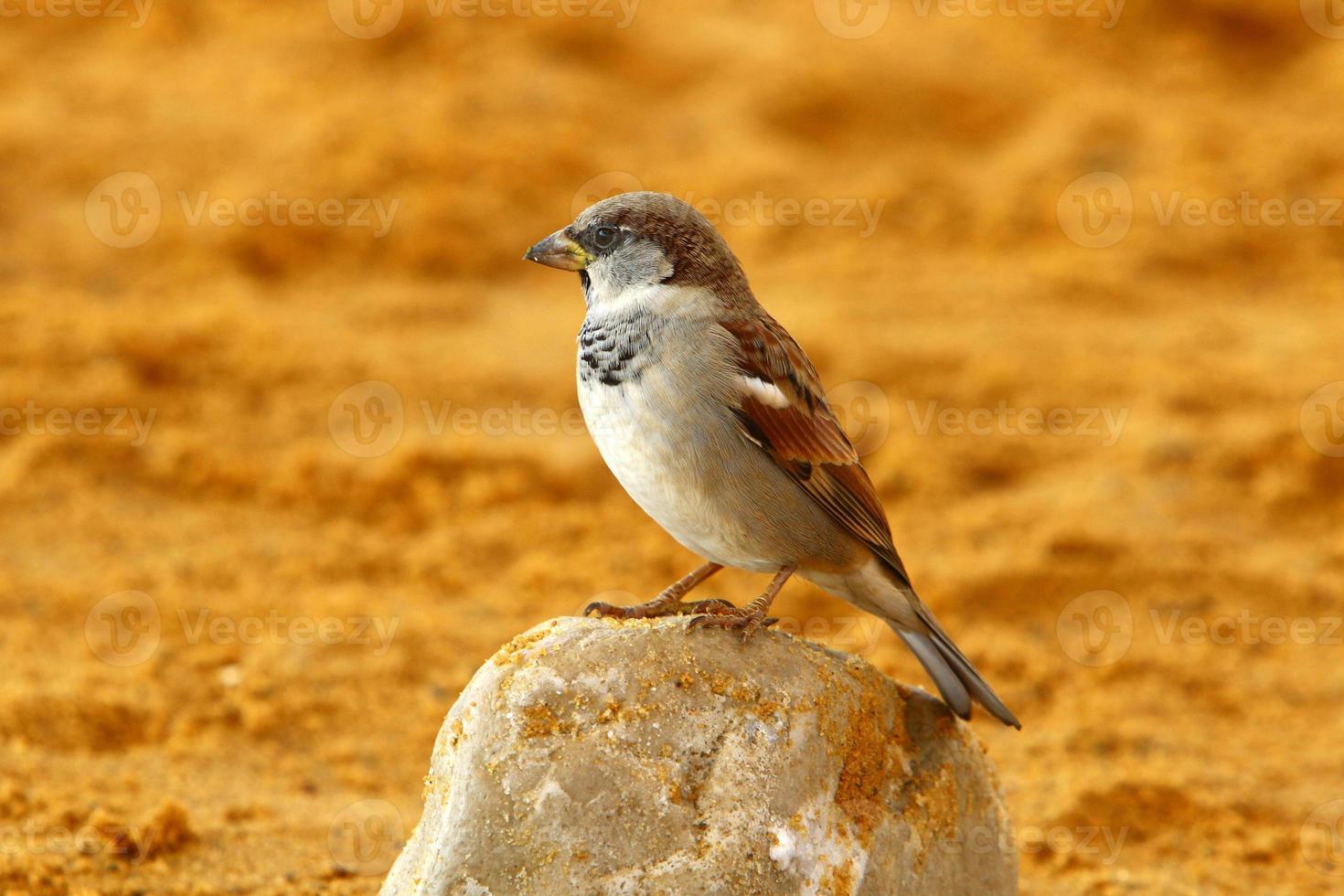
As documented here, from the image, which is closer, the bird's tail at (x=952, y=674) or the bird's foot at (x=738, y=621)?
the bird's foot at (x=738, y=621)

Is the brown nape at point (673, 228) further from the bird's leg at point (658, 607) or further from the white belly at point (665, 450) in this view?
the bird's leg at point (658, 607)

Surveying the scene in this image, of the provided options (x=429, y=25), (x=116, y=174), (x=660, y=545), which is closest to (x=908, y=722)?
(x=660, y=545)

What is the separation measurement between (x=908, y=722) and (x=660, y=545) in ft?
13.3

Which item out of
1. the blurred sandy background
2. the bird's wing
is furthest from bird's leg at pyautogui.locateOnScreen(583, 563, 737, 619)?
the blurred sandy background

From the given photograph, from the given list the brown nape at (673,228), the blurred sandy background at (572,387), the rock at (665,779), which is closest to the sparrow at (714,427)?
the brown nape at (673,228)

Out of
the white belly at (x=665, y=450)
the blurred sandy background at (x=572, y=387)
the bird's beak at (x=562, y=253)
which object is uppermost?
the bird's beak at (x=562, y=253)

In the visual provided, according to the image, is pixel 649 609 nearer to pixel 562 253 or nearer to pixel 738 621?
pixel 738 621

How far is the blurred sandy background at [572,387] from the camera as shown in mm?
6414

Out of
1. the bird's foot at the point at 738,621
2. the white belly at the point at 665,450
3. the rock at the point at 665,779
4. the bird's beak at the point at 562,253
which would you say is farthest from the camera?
the bird's beak at the point at 562,253

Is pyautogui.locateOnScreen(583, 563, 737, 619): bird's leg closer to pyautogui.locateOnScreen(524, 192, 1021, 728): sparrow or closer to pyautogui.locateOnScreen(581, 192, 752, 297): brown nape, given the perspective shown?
pyautogui.locateOnScreen(524, 192, 1021, 728): sparrow

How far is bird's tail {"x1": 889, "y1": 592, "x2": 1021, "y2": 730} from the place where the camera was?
4.64 metres

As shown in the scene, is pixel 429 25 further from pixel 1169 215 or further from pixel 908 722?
pixel 908 722

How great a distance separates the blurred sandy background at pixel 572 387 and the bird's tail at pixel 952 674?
4.84 ft

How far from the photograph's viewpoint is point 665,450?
4.27m
